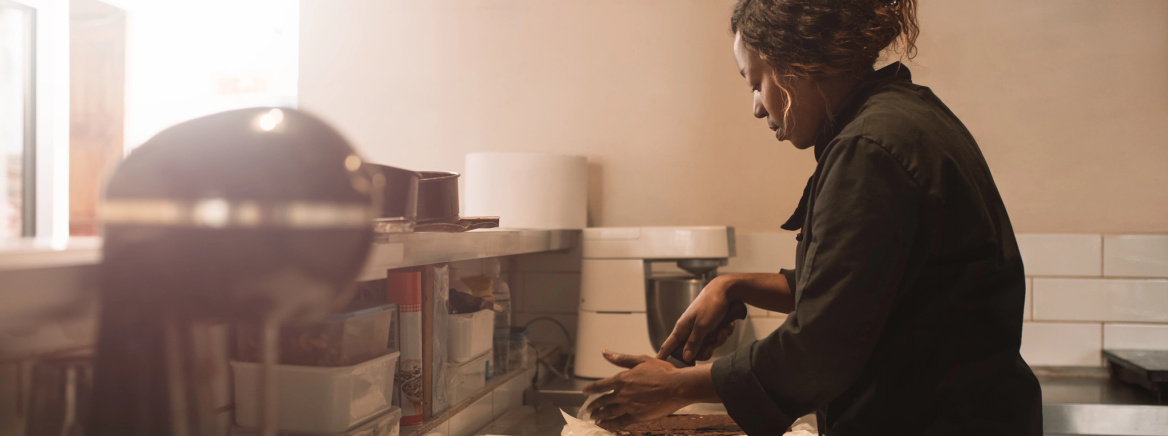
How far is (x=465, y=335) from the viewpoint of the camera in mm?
950

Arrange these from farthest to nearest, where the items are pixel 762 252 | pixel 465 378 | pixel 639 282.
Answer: pixel 762 252 → pixel 639 282 → pixel 465 378

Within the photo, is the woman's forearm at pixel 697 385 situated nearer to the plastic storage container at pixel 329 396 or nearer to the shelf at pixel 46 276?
the plastic storage container at pixel 329 396

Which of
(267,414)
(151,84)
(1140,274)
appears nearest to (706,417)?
(267,414)

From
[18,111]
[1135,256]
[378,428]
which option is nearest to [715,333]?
[378,428]

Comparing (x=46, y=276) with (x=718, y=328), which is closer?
(x=46, y=276)

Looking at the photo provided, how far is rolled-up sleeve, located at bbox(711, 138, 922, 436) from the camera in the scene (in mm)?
549

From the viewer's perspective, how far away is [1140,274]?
4.91 feet

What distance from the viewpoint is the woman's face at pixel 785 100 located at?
0.71 m

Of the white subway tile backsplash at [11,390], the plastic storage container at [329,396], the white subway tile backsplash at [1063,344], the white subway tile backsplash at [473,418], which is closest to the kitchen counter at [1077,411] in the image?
the white subway tile backsplash at [473,418]

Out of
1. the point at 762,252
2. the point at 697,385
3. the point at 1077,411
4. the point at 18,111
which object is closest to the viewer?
the point at 697,385

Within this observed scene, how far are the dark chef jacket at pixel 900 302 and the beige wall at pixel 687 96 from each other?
40.7 inches

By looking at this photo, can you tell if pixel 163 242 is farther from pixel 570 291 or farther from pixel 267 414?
pixel 570 291

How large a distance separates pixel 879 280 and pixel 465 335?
577 millimetres

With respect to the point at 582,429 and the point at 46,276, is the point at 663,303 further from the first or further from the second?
the point at 46,276
